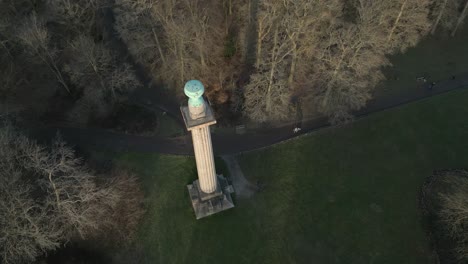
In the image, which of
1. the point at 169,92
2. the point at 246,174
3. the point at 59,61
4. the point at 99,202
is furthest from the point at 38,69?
the point at 246,174

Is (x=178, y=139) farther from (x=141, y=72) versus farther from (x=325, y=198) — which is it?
(x=325, y=198)

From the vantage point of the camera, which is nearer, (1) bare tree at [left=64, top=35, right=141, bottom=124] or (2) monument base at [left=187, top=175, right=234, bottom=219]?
(2) monument base at [left=187, top=175, right=234, bottom=219]

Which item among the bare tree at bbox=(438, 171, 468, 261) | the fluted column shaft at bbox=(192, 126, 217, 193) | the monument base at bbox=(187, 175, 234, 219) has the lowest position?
the bare tree at bbox=(438, 171, 468, 261)

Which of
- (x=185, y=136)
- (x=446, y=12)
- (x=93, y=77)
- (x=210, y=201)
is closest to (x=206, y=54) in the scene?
(x=185, y=136)

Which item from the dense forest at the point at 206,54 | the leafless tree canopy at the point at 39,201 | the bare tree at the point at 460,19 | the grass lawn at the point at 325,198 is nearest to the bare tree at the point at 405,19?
the dense forest at the point at 206,54

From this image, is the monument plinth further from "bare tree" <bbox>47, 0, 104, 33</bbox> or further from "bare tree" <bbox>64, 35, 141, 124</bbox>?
"bare tree" <bbox>47, 0, 104, 33</bbox>

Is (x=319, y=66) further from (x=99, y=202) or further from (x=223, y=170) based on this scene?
(x=99, y=202)

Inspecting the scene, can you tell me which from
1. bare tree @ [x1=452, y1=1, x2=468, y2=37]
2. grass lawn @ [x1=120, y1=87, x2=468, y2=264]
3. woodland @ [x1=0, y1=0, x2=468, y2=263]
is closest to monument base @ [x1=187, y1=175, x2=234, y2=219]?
grass lawn @ [x1=120, y1=87, x2=468, y2=264]
